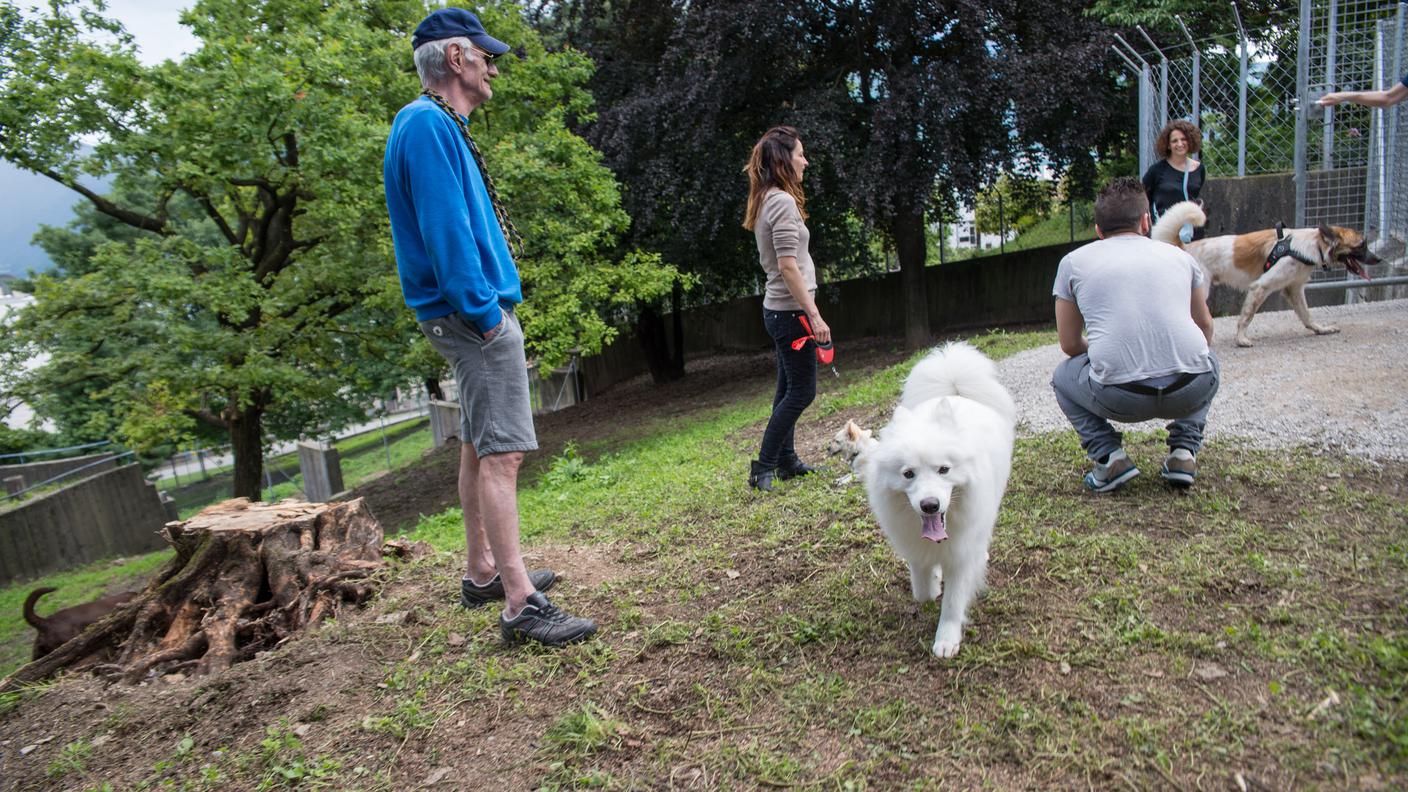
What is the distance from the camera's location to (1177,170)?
22.2ft

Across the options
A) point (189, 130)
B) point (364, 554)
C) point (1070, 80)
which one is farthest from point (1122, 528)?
point (189, 130)

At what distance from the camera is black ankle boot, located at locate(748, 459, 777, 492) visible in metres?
5.17

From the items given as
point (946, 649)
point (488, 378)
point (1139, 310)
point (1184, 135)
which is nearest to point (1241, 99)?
point (1184, 135)

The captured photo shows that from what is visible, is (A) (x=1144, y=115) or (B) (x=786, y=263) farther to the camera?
(A) (x=1144, y=115)

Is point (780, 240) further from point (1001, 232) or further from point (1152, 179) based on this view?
point (1001, 232)

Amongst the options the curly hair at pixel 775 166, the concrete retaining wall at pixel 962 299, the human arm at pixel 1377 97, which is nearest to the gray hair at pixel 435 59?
the curly hair at pixel 775 166

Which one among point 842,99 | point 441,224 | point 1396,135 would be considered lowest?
point 441,224

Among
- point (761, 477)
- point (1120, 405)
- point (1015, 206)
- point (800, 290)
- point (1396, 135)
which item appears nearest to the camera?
point (1120, 405)

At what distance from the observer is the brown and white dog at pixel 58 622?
436 centimetres

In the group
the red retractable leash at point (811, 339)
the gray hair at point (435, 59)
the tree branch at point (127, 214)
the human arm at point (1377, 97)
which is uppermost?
the tree branch at point (127, 214)

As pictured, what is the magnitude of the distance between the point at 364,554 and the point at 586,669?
202cm

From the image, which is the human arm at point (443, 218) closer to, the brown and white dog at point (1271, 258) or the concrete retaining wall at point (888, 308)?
the brown and white dog at point (1271, 258)

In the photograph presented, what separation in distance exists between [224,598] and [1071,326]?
14.8 feet

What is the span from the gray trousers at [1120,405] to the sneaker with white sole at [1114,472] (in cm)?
4
